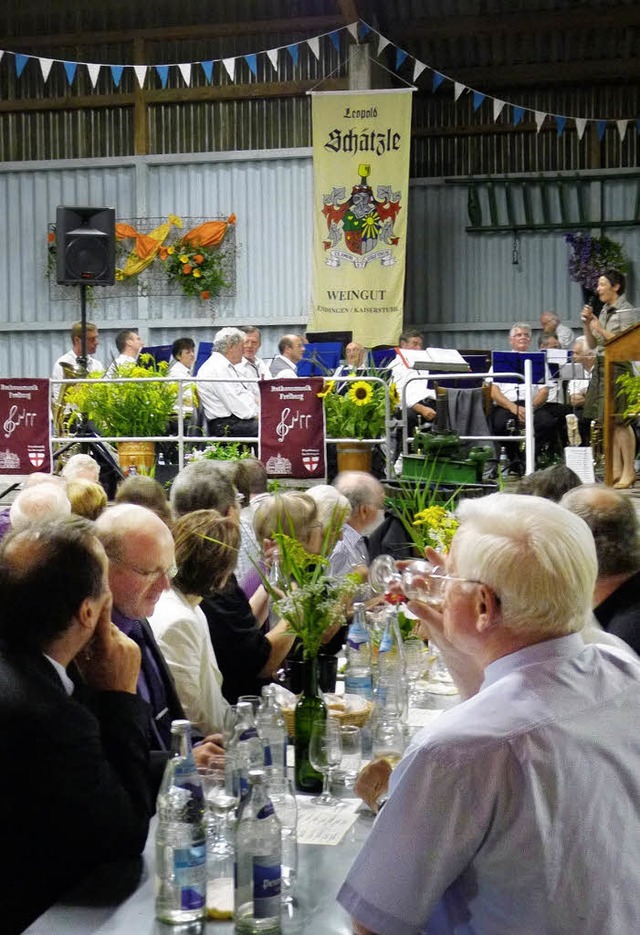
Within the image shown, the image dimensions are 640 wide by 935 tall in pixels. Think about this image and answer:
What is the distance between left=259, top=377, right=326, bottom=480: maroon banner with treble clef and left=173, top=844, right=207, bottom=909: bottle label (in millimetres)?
6204

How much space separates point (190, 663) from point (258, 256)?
35.2 feet

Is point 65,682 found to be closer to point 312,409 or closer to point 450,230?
point 312,409

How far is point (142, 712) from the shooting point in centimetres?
227

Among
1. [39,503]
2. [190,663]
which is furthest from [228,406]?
[190,663]

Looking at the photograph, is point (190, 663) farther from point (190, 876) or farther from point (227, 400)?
point (227, 400)

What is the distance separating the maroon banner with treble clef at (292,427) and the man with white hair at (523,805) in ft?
20.7

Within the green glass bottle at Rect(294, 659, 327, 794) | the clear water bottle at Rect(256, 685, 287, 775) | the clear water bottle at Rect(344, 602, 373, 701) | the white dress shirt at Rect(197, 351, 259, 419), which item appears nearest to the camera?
the clear water bottle at Rect(256, 685, 287, 775)

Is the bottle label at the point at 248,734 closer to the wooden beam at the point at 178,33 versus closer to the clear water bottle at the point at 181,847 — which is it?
the clear water bottle at the point at 181,847

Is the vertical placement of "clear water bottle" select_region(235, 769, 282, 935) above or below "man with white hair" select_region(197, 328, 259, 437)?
below

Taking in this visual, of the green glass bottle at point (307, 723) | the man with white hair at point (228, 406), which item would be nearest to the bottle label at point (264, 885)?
the green glass bottle at point (307, 723)

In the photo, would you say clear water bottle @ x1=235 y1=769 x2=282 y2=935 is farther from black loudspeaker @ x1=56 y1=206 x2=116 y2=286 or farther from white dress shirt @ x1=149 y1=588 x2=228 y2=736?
black loudspeaker @ x1=56 y1=206 x2=116 y2=286

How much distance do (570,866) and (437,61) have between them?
45.1 ft

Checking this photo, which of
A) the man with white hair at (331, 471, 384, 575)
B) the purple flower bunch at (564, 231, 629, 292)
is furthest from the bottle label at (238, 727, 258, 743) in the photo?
the purple flower bunch at (564, 231, 629, 292)

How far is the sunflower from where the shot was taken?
841cm
